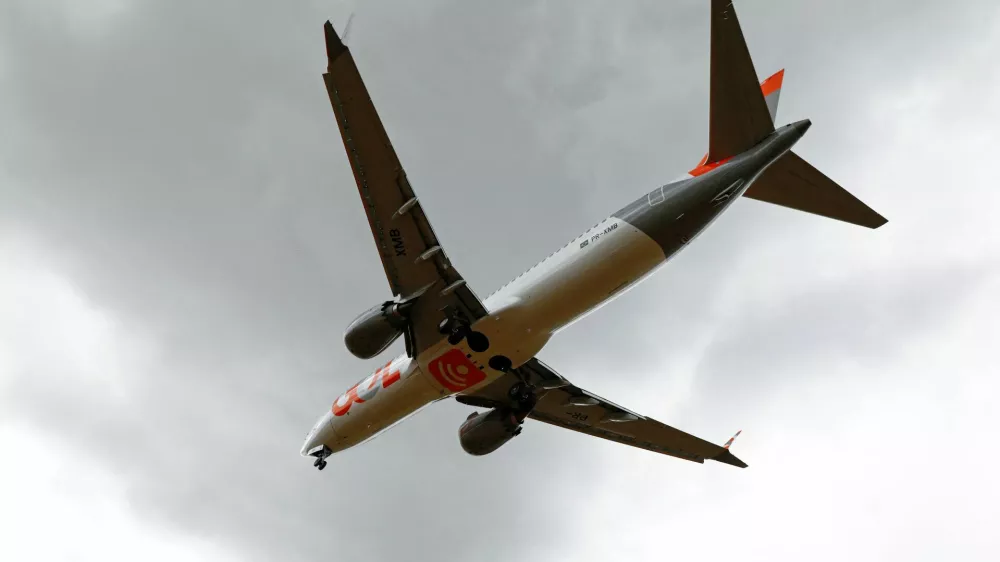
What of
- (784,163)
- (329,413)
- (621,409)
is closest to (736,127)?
(784,163)

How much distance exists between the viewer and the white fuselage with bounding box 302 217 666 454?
28.9 metres

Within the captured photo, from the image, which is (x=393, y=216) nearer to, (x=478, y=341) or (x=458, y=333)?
(x=458, y=333)

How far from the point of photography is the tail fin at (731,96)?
1019 inches

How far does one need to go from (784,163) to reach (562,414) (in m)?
14.3

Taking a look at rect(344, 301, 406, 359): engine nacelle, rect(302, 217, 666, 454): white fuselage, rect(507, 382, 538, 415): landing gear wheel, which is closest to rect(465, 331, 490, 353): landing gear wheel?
rect(302, 217, 666, 454): white fuselage

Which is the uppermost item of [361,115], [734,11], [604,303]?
[361,115]

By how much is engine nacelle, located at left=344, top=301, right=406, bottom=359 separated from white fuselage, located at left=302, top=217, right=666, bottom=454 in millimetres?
2169

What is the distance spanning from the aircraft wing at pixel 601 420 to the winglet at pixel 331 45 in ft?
50.4

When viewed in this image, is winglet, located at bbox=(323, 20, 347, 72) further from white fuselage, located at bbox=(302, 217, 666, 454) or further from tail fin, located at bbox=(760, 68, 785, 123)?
tail fin, located at bbox=(760, 68, 785, 123)

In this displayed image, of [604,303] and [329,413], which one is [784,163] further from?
[329,413]

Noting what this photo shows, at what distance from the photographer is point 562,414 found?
38969 mm

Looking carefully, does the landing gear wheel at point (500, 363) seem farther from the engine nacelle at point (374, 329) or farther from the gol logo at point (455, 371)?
the engine nacelle at point (374, 329)

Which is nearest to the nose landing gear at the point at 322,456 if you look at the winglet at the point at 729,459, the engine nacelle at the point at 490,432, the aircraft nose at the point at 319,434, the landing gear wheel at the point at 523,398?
the aircraft nose at the point at 319,434

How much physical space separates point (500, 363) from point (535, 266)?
343cm
